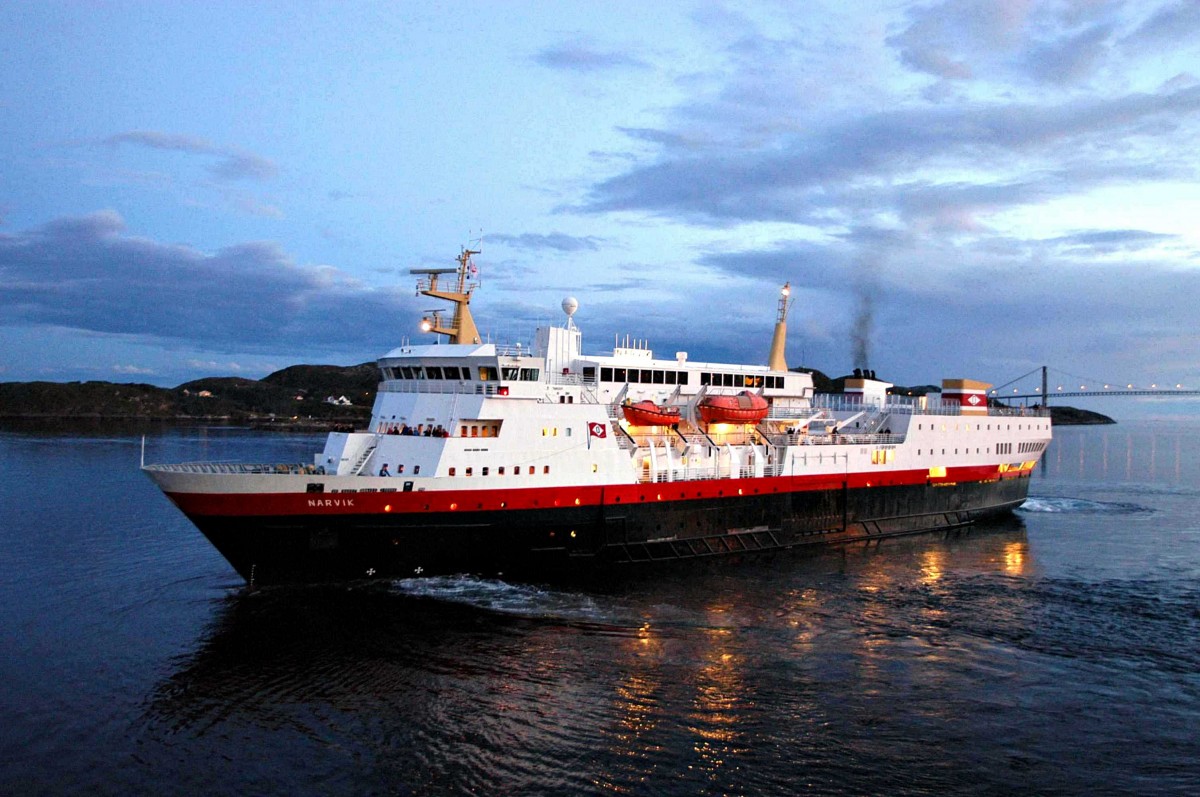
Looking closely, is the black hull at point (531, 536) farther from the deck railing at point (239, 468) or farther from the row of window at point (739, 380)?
the row of window at point (739, 380)

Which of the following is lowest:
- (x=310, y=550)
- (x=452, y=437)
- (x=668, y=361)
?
(x=310, y=550)

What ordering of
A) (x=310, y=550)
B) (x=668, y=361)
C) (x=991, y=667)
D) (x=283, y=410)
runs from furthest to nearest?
(x=283, y=410) < (x=668, y=361) < (x=310, y=550) < (x=991, y=667)

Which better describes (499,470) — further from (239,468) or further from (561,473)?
(239,468)

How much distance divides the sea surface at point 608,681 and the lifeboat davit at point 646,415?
17.0 feet

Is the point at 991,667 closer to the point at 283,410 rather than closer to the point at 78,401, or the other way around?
the point at 283,410

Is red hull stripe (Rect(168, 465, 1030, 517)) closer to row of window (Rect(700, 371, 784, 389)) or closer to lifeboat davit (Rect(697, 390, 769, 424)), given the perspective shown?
lifeboat davit (Rect(697, 390, 769, 424))

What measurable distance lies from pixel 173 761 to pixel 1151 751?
17781 mm

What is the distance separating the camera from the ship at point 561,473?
72.2 feet

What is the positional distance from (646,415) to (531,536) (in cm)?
623

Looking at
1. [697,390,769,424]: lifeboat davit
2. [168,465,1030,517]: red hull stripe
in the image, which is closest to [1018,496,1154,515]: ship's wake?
[168,465,1030,517]: red hull stripe

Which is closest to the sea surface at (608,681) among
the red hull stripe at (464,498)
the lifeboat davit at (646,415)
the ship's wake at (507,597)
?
the ship's wake at (507,597)

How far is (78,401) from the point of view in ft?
463

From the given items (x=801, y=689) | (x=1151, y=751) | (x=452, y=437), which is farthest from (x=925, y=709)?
(x=452, y=437)

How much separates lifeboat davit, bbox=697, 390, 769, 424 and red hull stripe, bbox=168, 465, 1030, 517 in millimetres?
2432
